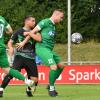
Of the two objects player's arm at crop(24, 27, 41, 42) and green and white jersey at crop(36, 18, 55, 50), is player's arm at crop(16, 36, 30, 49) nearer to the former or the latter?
player's arm at crop(24, 27, 41, 42)

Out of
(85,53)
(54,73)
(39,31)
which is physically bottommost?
(85,53)

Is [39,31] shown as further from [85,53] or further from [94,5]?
[94,5]

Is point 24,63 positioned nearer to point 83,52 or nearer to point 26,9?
point 83,52

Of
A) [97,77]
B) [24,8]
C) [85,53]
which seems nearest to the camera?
[97,77]

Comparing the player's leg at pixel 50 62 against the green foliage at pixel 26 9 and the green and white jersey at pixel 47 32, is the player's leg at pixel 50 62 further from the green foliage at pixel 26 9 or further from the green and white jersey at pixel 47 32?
the green foliage at pixel 26 9

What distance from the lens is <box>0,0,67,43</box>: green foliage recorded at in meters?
43.8

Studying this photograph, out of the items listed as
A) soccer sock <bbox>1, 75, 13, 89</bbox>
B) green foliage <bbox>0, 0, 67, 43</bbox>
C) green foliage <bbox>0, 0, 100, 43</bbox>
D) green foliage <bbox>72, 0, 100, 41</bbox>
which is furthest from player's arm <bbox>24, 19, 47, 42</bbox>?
green foliage <bbox>72, 0, 100, 41</bbox>

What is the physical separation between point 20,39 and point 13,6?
3190cm

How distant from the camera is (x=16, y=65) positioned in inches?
554

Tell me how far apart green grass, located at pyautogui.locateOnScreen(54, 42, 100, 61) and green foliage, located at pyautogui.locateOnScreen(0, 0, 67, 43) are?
11.9 feet

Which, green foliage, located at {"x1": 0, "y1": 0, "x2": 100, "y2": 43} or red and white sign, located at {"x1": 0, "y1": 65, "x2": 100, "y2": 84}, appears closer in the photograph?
red and white sign, located at {"x1": 0, "y1": 65, "x2": 100, "y2": 84}

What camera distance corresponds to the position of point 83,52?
38312 millimetres

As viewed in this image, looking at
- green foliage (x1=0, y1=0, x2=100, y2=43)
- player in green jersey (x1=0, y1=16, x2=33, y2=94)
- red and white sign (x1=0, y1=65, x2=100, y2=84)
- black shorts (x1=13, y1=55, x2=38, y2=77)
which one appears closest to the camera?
player in green jersey (x1=0, y1=16, x2=33, y2=94)

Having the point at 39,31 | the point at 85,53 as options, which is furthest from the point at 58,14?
the point at 85,53
